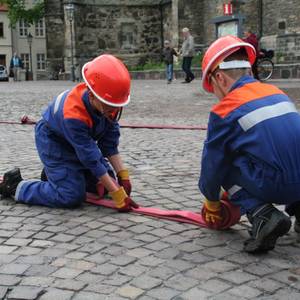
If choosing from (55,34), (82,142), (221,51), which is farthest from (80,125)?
(55,34)

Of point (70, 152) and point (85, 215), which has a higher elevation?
point (70, 152)

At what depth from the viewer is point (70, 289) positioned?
258 cm

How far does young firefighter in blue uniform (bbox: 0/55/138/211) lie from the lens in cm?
350

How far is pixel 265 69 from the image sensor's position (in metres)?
19.4

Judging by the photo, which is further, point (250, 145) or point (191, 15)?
point (191, 15)

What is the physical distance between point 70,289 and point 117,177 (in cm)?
158

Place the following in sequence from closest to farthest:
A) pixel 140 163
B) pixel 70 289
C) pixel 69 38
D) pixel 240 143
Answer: pixel 70 289 < pixel 240 143 < pixel 140 163 < pixel 69 38

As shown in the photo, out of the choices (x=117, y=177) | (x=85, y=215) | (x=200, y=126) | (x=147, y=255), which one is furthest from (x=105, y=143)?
(x=200, y=126)

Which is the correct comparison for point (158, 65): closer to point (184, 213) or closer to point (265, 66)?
point (265, 66)

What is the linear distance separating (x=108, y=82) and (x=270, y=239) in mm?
1345

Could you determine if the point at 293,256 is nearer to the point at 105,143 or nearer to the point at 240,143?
the point at 240,143

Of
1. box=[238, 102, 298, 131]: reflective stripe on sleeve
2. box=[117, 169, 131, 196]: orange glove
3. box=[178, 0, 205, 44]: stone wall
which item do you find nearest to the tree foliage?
box=[178, 0, 205, 44]: stone wall

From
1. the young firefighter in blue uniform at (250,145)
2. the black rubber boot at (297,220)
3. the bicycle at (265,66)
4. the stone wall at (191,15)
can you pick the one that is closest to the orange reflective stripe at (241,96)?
the young firefighter in blue uniform at (250,145)

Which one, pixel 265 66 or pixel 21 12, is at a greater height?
pixel 21 12
